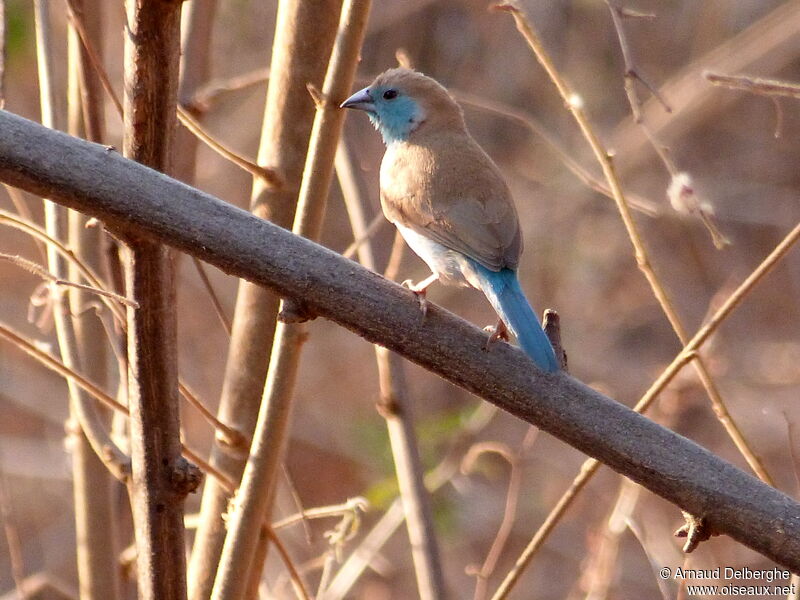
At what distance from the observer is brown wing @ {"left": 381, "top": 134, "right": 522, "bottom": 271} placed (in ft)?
8.48

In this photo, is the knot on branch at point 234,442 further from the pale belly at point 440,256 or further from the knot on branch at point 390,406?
the pale belly at point 440,256

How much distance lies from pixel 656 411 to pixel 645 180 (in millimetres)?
3810

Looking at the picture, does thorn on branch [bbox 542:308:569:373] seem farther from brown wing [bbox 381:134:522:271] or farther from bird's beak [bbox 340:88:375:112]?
bird's beak [bbox 340:88:375:112]

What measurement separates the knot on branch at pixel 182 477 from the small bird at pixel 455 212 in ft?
2.45

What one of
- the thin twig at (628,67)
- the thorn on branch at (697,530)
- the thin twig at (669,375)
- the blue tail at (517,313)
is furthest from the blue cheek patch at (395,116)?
the thorn on branch at (697,530)

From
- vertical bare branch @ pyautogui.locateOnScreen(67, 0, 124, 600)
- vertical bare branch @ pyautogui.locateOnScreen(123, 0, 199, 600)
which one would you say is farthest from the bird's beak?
vertical bare branch @ pyautogui.locateOnScreen(123, 0, 199, 600)

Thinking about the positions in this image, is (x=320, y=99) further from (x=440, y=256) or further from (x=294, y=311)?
(x=440, y=256)

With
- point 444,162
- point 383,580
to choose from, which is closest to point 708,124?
point 383,580

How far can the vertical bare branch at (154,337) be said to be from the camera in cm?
151

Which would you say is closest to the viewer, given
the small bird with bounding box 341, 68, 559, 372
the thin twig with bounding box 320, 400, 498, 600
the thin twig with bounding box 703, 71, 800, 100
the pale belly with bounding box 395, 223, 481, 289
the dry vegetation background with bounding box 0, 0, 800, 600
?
the thin twig with bounding box 703, 71, 800, 100

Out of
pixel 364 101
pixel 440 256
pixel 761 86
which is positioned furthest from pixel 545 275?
pixel 761 86

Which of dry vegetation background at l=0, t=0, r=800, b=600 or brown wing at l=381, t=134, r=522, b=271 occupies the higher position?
dry vegetation background at l=0, t=0, r=800, b=600

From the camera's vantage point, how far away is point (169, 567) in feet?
5.54

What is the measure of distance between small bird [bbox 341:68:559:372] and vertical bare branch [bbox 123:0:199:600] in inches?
29.8
